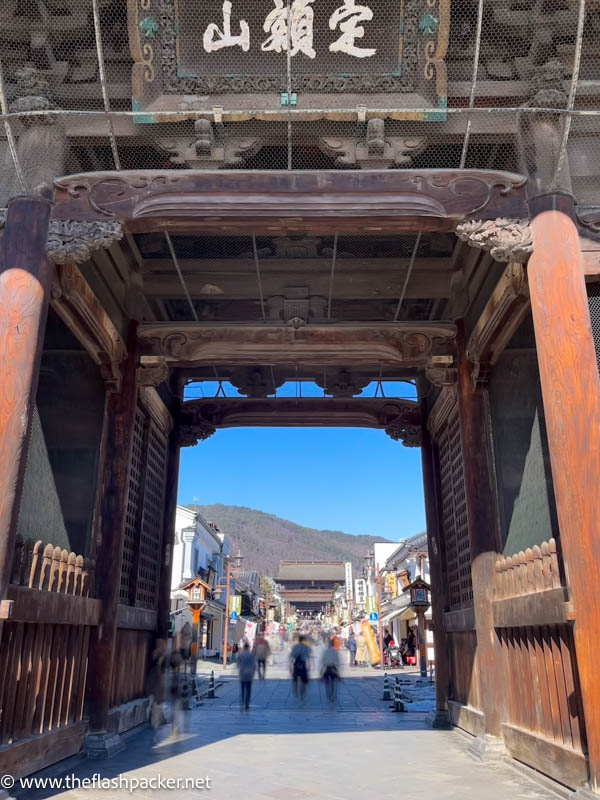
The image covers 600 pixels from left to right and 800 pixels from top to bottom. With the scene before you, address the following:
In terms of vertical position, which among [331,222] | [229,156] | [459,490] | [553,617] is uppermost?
[229,156]

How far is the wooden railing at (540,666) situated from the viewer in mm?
5188

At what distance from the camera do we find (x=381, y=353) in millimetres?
9508

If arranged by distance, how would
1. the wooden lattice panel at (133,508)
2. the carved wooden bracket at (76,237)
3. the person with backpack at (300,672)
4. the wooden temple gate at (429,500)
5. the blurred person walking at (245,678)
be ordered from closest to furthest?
1. the wooden temple gate at (429,500)
2. the carved wooden bracket at (76,237)
3. the wooden lattice panel at (133,508)
4. the blurred person walking at (245,678)
5. the person with backpack at (300,672)

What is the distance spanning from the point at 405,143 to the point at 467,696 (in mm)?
7212

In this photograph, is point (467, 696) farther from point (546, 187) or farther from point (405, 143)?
point (405, 143)

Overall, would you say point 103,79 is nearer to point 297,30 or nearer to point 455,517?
point 297,30

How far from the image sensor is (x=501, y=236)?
238 inches

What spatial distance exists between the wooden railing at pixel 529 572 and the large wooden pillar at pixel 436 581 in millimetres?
3062

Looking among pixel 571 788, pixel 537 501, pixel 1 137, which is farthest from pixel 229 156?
pixel 571 788

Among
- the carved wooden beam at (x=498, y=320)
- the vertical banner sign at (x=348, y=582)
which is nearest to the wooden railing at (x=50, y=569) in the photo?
the carved wooden beam at (x=498, y=320)

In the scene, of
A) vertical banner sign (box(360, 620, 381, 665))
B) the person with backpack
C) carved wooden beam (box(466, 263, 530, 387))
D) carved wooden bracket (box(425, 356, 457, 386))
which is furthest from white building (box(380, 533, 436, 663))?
carved wooden beam (box(466, 263, 530, 387))

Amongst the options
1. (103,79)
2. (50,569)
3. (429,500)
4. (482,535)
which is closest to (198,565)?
(429,500)

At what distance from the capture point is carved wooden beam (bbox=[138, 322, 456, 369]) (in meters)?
9.17
